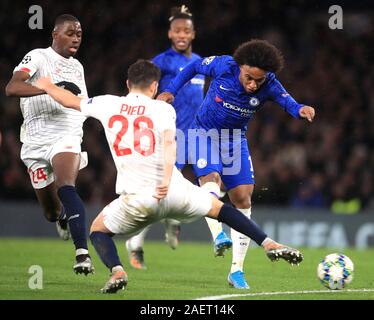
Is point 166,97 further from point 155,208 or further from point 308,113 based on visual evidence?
point 155,208

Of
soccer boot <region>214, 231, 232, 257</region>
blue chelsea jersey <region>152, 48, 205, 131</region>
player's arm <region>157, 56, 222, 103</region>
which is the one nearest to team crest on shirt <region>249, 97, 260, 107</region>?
player's arm <region>157, 56, 222, 103</region>

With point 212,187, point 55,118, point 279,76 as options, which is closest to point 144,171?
point 212,187

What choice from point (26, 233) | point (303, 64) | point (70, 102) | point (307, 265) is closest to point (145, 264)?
point (307, 265)

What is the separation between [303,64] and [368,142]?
2.92 metres

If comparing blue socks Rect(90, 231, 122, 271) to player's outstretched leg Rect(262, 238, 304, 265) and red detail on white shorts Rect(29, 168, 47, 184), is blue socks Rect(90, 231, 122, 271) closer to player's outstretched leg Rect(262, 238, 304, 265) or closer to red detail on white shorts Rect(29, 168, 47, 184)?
player's outstretched leg Rect(262, 238, 304, 265)

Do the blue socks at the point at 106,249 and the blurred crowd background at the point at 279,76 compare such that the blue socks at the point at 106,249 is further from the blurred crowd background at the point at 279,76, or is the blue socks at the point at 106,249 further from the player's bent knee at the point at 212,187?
the blurred crowd background at the point at 279,76

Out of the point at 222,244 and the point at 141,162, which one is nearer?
the point at 141,162

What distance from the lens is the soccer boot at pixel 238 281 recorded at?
26.6ft

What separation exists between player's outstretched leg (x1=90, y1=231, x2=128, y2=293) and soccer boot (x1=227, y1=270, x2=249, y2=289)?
1384 mm

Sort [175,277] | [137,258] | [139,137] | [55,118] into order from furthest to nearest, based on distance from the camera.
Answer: [137,258]
[175,277]
[55,118]
[139,137]

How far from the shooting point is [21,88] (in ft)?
26.8

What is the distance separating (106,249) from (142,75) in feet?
4.52
